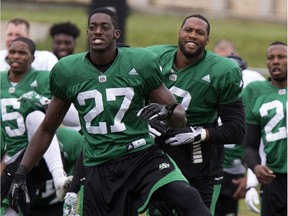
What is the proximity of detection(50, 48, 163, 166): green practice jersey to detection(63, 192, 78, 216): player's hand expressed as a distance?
34.0 inches

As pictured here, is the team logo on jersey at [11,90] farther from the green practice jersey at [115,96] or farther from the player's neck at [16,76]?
the green practice jersey at [115,96]

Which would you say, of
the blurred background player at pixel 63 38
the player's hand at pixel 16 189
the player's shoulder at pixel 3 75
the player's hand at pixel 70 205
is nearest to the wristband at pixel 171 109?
the player's hand at pixel 16 189

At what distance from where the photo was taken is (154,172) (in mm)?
7934

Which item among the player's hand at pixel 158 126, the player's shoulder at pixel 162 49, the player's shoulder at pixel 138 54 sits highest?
the player's shoulder at pixel 138 54

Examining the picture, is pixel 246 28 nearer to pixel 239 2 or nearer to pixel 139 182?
pixel 239 2

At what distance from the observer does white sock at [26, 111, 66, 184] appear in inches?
400

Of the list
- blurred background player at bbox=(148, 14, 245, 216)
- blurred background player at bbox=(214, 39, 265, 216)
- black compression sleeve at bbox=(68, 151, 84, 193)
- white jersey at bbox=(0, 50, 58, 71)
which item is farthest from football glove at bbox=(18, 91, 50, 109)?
blurred background player at bbox=(214, 39, 265, 216)

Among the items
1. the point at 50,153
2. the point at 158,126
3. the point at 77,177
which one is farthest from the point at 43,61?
the point at 158,126

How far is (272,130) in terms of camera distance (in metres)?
10.2

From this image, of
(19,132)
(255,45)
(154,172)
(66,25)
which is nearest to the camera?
(154,172)

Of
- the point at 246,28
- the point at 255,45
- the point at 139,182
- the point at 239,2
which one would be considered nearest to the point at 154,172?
the point at 139,182

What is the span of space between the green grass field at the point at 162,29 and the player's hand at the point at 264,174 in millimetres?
12461

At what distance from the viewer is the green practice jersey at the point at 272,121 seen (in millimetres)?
10156

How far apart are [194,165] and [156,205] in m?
0.48
